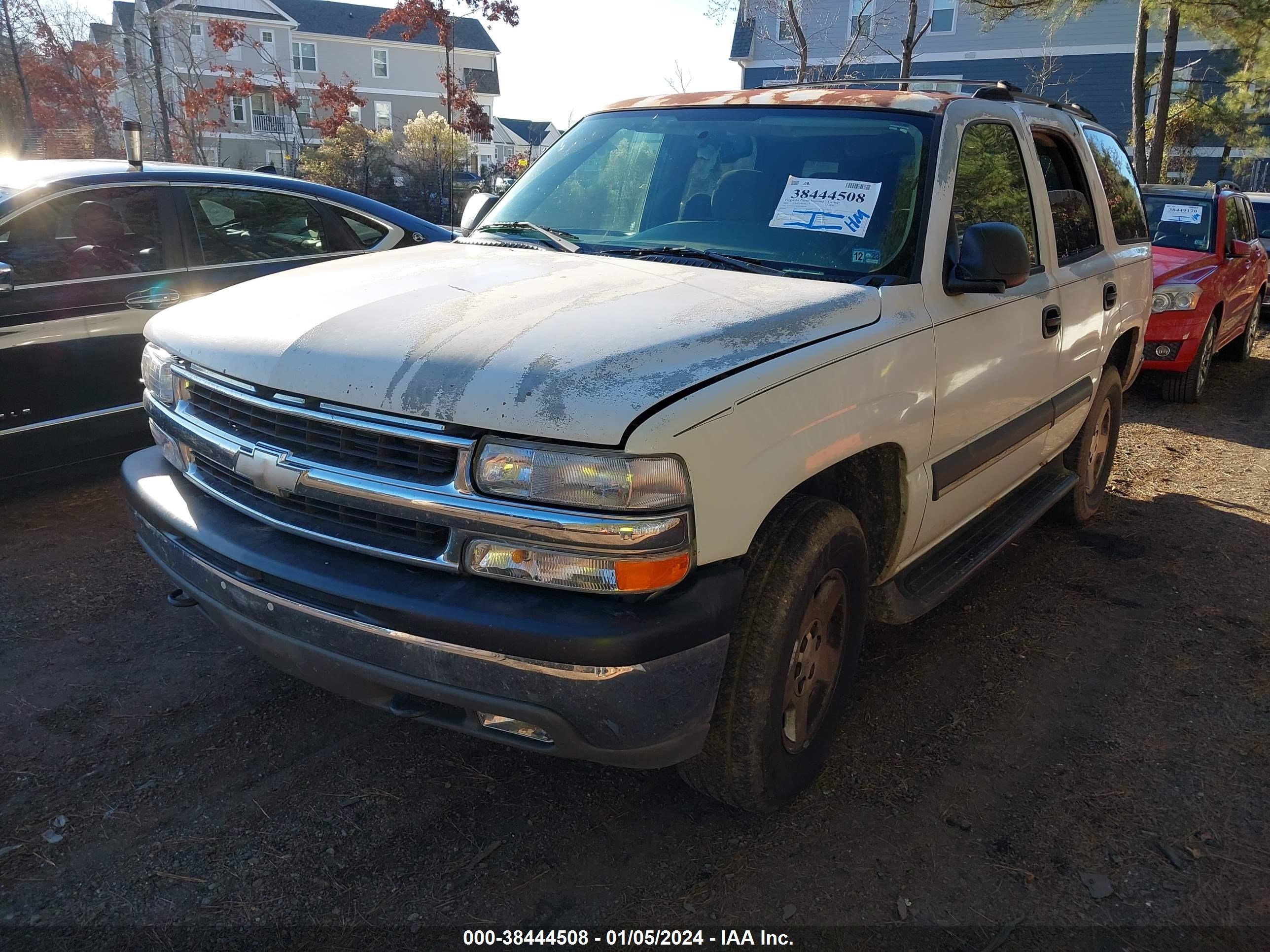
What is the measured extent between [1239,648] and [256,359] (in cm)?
390

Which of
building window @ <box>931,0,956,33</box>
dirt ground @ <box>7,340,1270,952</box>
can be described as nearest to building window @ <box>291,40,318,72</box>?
building window @ <box>931,0,956,33</box>

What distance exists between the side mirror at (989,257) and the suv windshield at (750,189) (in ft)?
0.60

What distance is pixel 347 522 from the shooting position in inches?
98.3

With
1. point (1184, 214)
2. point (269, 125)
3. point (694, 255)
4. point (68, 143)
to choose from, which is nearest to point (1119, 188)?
point (694, 255)

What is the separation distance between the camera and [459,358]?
236 cm

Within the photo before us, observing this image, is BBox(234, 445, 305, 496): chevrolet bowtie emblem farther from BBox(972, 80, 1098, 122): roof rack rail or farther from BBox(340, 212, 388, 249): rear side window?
BBox(340, 212, 388, 249): rear side window

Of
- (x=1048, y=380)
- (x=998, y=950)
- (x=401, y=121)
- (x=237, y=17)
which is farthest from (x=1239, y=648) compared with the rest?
(x=401, y=121)

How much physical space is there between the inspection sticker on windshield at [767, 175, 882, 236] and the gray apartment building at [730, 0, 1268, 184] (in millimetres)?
24716

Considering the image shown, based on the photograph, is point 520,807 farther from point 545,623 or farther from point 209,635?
point 209,635

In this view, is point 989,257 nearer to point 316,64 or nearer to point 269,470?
point 269,470

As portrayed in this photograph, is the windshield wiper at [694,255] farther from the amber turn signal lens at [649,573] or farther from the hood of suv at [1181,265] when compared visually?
the hood of suv at [1181,265]

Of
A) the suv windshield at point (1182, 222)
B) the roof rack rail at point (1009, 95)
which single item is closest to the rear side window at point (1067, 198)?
the roof rack rail at point (1009, 95)

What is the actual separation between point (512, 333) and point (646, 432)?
52cm

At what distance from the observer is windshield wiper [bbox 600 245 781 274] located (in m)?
3.19
